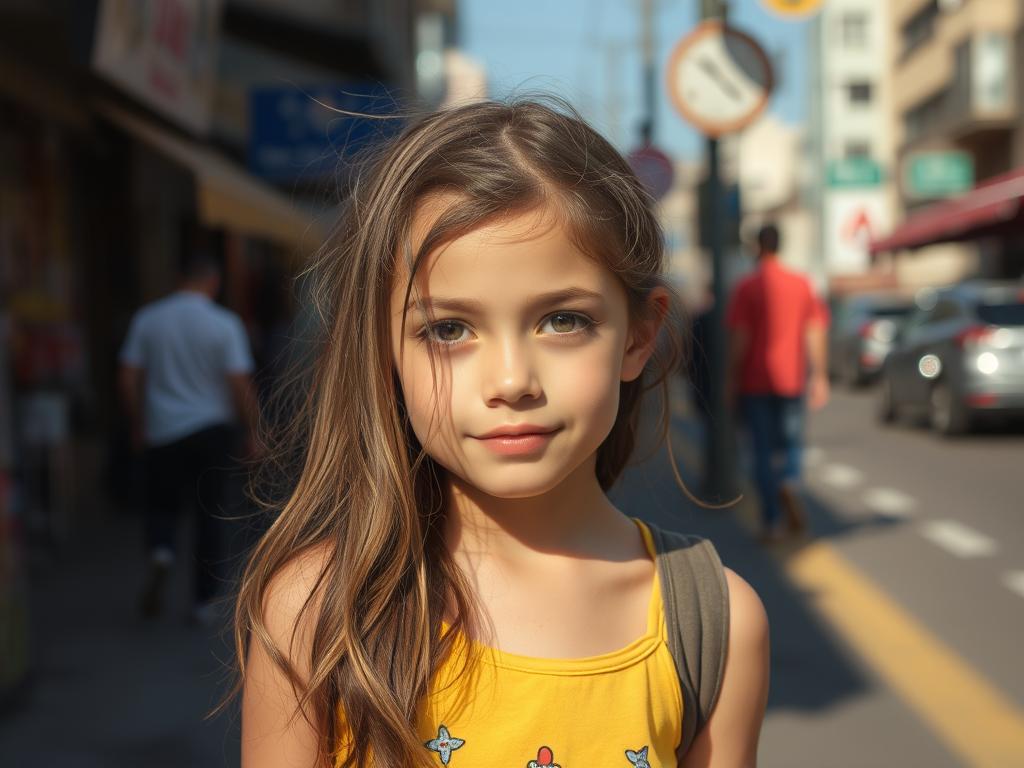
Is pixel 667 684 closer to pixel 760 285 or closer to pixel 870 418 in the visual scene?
pixel 760 285

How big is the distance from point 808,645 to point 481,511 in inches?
186

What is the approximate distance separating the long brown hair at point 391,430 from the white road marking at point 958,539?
279 inches

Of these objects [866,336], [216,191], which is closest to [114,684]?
[216,191]

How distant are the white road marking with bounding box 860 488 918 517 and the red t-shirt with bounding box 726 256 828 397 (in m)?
1.81

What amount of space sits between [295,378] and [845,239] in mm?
18368

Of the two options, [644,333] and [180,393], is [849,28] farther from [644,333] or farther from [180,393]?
[644,333]

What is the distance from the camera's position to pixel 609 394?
1.47m

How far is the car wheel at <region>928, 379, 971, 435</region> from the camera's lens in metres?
14.6

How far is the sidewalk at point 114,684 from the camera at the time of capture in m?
4.70

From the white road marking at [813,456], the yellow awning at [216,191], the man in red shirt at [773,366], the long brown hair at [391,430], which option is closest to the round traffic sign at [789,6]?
the man in red shirt at [773,366]

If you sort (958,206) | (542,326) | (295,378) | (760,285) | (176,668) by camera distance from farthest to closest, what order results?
(958,206) → (760,285) → (176,668) → (295,378) → (542,326)

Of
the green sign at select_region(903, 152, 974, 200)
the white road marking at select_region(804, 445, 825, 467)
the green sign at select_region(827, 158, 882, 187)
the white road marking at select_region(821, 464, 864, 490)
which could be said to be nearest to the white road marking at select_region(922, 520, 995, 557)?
the white road marking at select_region(821, 464, 864, 490)

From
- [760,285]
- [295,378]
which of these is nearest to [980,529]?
[760,285]

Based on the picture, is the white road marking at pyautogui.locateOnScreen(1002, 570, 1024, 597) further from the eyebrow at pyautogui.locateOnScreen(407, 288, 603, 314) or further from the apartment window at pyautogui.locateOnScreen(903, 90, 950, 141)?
the apartment window at pyautogui.locateOnScreen(903, 90, 950, 141)
